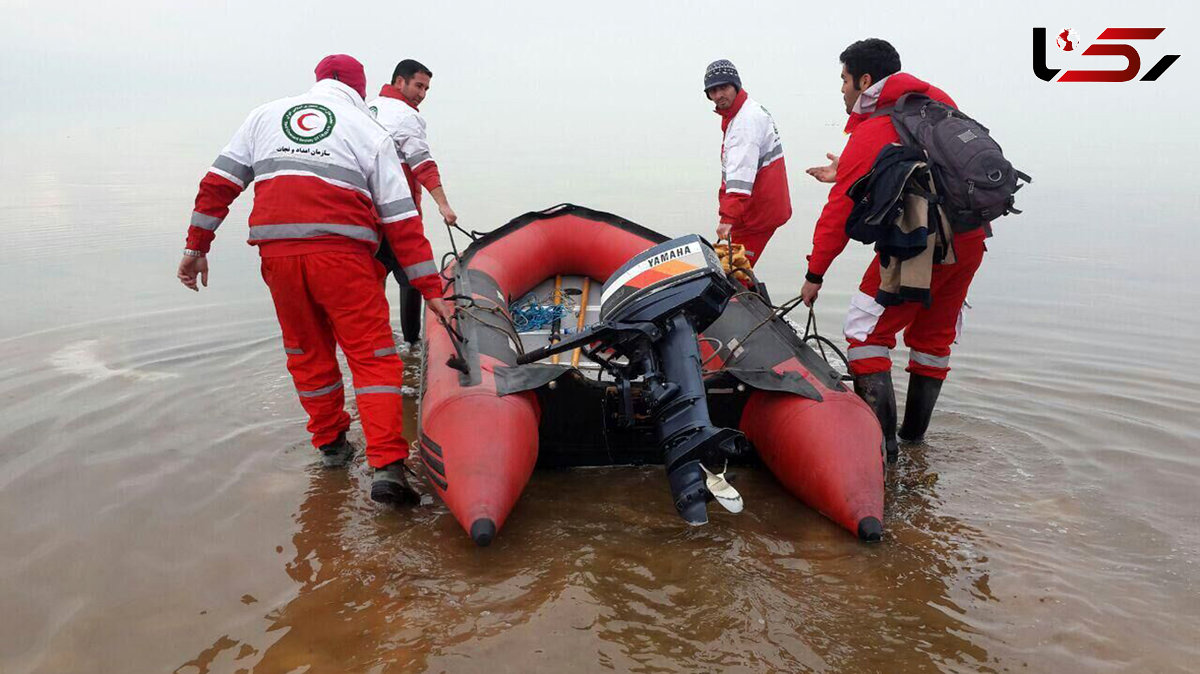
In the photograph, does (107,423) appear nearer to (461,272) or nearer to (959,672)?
(461,272)

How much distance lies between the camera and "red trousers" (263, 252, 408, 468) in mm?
2945

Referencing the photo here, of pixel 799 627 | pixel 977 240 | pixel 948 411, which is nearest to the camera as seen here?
pixel 799 627

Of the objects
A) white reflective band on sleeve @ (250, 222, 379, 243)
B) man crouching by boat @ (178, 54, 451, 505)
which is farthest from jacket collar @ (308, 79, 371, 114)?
white reflective band on sleeve @ (250, 222, 379, 243)

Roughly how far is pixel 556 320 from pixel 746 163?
4.63 feet

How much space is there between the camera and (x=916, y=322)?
11.4 feet

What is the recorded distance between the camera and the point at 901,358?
4898 millimetres

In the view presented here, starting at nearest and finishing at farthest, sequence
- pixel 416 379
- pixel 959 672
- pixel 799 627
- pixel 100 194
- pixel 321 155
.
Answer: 1. pixel 959 672
2. pixel 799 627
3. pixel 321 155
4. pixel 416 379
5. pixel 100 194

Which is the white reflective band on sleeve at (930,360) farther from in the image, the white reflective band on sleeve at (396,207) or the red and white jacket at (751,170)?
the white reflective band on sleeve at (396,207)

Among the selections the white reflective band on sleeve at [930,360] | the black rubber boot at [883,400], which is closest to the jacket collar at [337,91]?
the black rubber boot at [883,400]

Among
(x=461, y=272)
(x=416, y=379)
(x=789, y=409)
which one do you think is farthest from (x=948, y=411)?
(x=416, y=379)

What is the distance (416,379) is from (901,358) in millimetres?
2815

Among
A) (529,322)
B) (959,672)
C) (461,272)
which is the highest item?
(461,272)

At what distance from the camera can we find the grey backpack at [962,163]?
9.65 feet

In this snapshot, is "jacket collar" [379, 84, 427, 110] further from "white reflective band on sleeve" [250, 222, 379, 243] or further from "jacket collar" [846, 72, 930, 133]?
"jacket collar" [846, 72, 930, 133]
